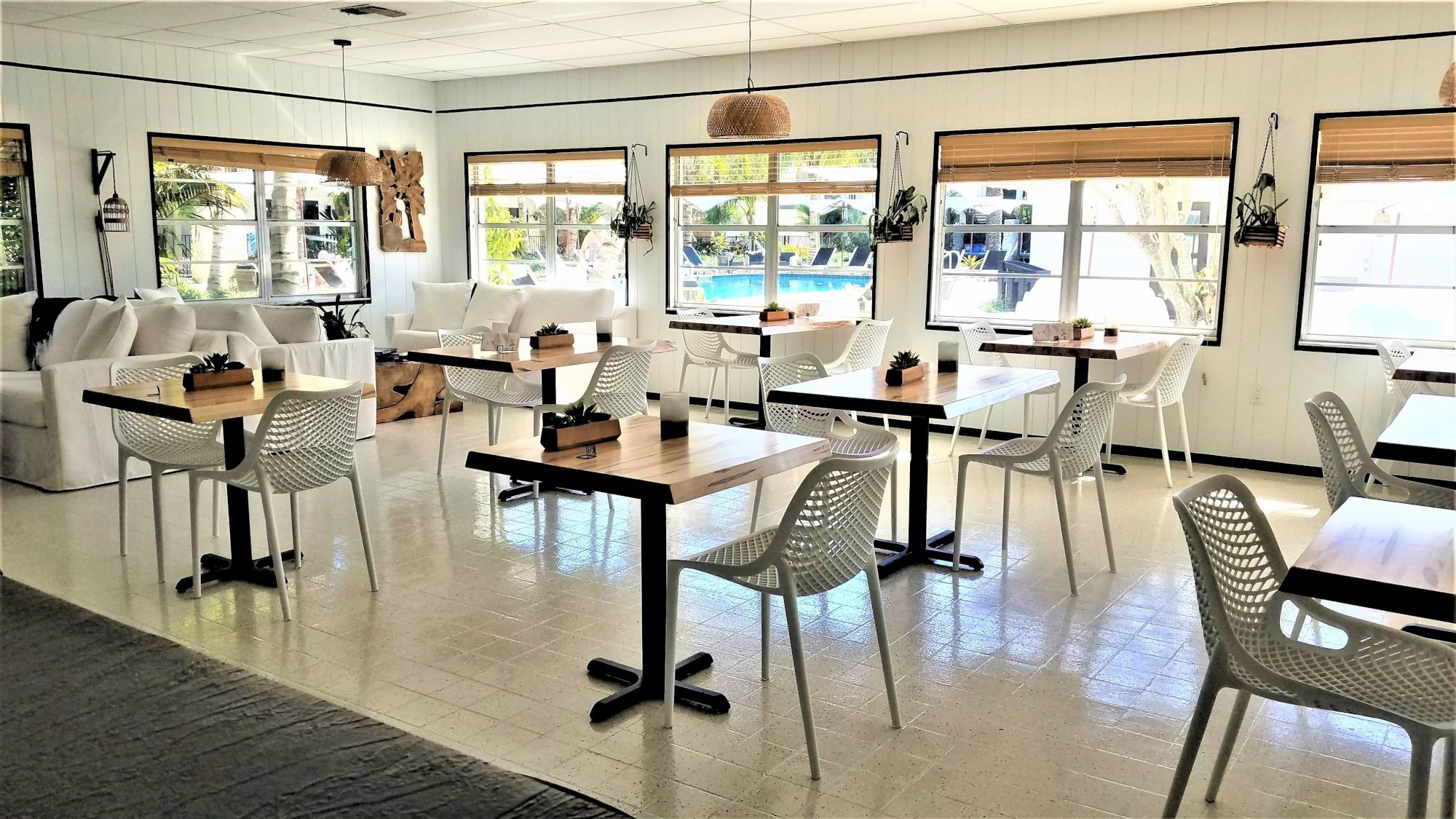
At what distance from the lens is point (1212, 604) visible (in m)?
2.23

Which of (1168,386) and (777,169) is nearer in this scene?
(1168,386)

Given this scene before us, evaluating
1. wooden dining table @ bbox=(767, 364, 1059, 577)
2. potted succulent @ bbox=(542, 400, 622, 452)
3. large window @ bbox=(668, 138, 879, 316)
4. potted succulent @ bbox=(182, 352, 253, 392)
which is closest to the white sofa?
potted succulent @ bbox=(182, 352, 253, 392)

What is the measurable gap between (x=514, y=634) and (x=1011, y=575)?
1.95 metres

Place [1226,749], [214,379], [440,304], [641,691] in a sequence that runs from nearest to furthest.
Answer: [1226,749] → [641,691] → [214,379] → [440,304]

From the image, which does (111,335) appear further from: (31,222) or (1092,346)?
(1092,346)

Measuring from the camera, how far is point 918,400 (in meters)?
4.04

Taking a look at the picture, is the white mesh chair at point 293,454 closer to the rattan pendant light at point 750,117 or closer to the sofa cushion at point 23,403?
the sofa cushion at point 23,403

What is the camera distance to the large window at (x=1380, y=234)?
584 centimetres

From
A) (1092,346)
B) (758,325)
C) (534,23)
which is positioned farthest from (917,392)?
(534,23)

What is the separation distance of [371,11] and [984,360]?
430 centimetres

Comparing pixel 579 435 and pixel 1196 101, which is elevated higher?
pixel 1196 101

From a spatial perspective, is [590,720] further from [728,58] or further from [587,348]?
[728,58]

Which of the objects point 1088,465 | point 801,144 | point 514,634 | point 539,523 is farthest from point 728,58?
point 514,634

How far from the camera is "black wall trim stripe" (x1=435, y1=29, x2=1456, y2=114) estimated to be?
584 cm
